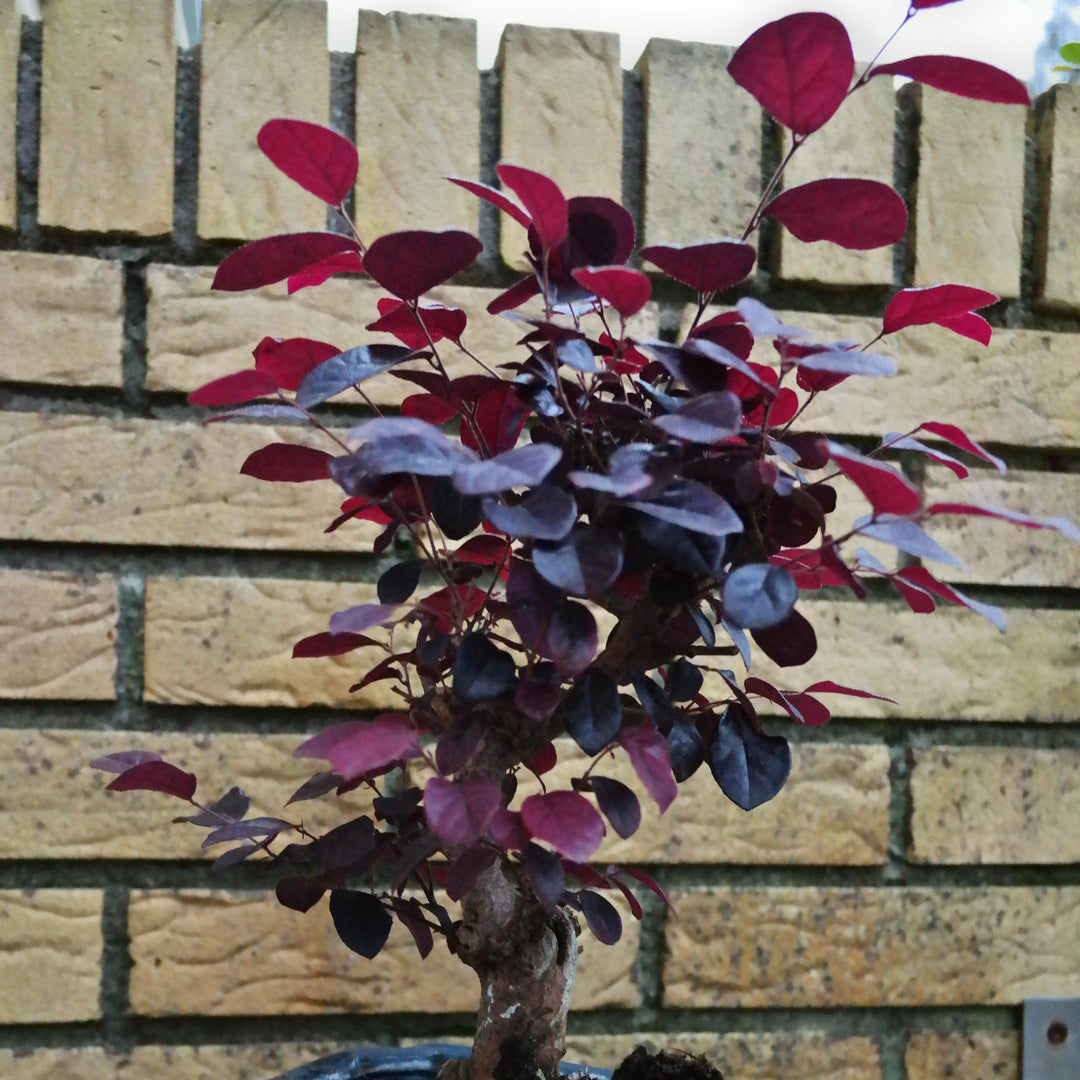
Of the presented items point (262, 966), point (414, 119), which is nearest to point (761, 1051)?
point (262, 966)

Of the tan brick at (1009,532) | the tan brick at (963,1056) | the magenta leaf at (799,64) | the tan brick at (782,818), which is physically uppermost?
the magenta leaf at (799,64)

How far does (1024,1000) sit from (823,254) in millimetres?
803

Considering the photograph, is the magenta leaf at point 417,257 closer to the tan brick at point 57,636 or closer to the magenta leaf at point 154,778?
the magenta leaf at point 154,778

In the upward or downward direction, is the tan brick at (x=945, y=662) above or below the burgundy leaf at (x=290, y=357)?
below

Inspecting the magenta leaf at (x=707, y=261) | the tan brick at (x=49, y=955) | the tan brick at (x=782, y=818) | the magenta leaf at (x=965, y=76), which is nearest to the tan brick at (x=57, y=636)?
the tan brick at (x=49, y=955)

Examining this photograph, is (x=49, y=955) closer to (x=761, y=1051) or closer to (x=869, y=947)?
(x=761, y=1051)

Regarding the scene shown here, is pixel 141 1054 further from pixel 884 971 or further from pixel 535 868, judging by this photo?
pixel 884 971

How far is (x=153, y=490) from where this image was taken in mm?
973

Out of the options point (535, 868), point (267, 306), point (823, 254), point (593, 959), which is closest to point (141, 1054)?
point (593, 959)

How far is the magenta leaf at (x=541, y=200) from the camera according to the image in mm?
498

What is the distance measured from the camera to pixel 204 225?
3.19ft

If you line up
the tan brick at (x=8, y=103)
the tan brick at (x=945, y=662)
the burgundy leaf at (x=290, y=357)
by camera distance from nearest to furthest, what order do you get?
1. the burgundy leaf at (x=290, y=357)
2. the tan brick at (x=8, y=103)
3. the tan brick at (x=945, y=662)

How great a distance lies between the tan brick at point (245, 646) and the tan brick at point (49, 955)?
0.20 metres

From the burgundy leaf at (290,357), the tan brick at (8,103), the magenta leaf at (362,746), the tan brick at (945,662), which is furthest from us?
the tan brick at (945,662)
